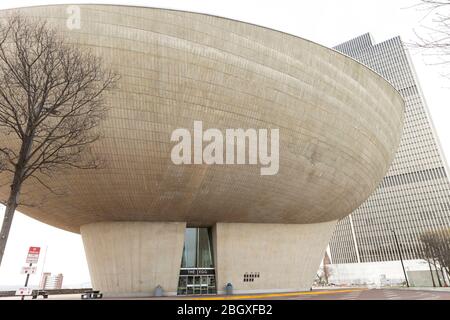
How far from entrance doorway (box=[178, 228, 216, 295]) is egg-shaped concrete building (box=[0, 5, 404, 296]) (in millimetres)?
88

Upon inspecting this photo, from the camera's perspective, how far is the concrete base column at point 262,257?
2380 centimetres

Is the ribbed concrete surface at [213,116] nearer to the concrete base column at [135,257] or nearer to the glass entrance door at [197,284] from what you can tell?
the concrete base column at [135,257]

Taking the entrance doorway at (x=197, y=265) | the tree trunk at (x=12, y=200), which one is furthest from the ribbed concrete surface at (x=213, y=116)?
the tree trunk at (x=12, y=200)

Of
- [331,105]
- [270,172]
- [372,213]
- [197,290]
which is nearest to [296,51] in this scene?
[331,105]

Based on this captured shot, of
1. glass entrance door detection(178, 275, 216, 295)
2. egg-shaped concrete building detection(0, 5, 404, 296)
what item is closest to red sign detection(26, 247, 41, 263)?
egg-shaped concrete building detection(0, 5, 404, 296)

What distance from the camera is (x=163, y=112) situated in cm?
1683

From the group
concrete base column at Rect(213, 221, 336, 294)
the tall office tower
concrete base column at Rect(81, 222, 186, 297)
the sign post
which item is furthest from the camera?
the tall office tower

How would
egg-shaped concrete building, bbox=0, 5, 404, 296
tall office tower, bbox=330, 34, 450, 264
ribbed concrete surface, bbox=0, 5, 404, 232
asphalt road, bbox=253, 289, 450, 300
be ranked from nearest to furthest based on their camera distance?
→ ribbed concrete surface, bbox=0, 5, 404, 232 < egg-shaped concrete building, bbox=0, 5, 404, 296 < asphalt road, bbox=253, 289, 450, 300 < tall office tower, bbox=330, 34, 450, 264

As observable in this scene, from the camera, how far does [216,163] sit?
19.2 meters

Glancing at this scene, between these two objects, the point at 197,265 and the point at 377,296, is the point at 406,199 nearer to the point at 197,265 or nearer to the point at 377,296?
the point at 377,296

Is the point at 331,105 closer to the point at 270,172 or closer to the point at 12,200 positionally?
the point at 270,172

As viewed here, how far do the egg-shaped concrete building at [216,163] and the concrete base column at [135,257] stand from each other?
0.25 ft

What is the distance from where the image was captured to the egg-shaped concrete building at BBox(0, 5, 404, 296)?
1589 cm

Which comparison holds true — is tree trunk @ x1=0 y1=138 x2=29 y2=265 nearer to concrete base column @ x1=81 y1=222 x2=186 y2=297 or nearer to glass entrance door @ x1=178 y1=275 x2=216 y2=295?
concrete base column @ x1=81 y1=222 x2=186 y2=297
